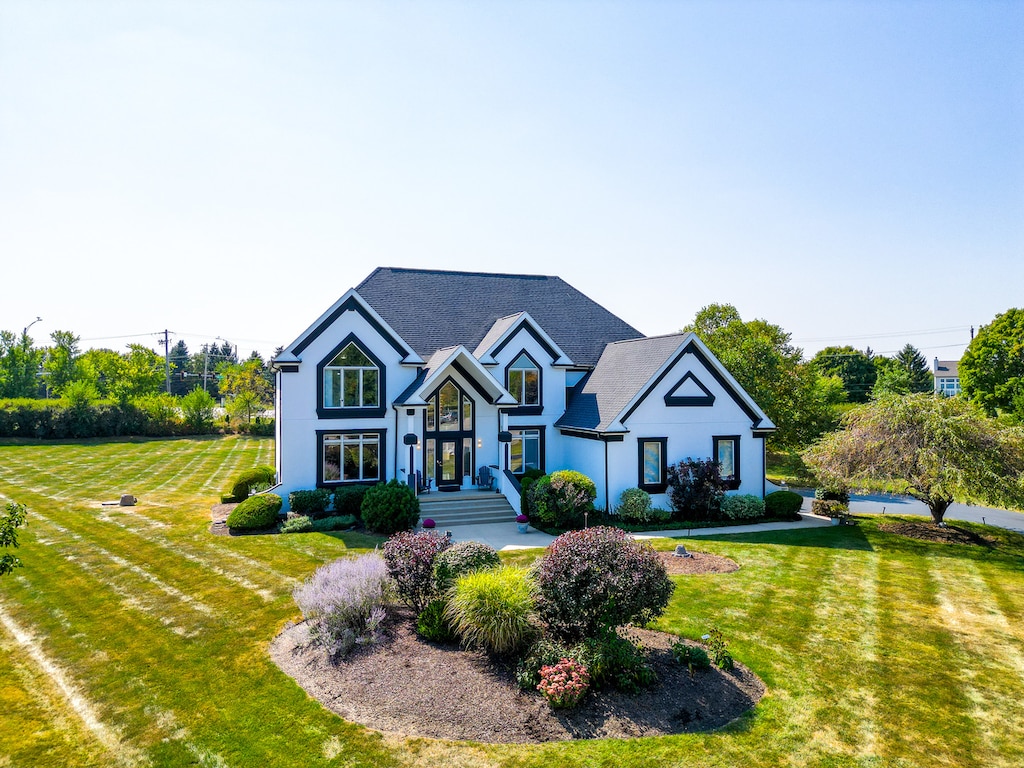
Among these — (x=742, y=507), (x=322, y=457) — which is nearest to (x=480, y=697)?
(x=322, y=457)

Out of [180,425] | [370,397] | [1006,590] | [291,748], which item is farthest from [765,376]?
[180,425]

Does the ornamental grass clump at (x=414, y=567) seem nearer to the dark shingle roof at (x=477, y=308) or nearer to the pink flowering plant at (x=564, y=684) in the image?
the pink flowering plant at (x=564, y=684)

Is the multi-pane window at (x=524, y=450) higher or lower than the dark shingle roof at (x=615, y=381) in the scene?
lower

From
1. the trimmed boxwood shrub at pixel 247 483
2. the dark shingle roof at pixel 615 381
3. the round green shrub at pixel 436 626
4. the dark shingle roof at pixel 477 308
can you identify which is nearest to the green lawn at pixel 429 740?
the round green shrub at pixel 436 626

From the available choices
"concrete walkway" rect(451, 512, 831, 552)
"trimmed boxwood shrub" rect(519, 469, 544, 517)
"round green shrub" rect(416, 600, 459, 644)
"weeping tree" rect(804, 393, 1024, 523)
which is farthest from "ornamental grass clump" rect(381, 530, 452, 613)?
"weeping tree" rect(804, 393, 1024, 523)

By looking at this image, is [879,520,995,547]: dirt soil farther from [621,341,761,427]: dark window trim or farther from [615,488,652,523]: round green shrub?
[615,488,652,523]: round green shrub

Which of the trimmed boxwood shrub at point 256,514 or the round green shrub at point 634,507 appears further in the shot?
the round green shrub at point 634,507

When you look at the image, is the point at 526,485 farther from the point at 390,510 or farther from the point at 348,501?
the point at 348,501
